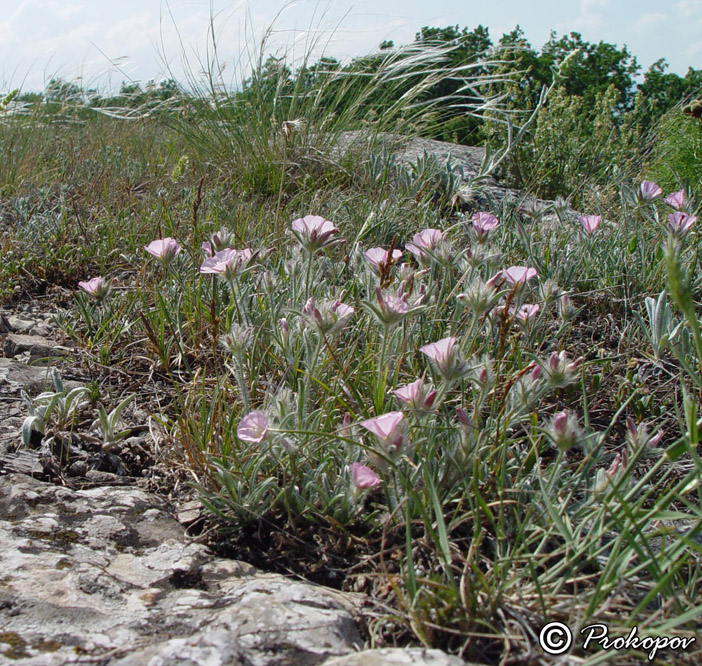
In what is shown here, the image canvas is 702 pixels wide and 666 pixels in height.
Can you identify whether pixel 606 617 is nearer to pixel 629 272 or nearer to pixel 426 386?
pixel 426 386

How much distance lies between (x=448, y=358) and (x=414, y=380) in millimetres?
506

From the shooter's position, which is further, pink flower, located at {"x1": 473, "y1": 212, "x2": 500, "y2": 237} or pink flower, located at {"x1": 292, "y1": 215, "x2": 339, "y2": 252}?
pink flower, located at {"x1": 473, "y1": 212, "x2": 500, "y2": 237}

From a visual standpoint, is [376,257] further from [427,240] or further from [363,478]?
[363,478]

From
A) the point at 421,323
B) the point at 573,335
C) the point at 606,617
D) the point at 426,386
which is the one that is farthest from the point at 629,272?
the point at 606,617

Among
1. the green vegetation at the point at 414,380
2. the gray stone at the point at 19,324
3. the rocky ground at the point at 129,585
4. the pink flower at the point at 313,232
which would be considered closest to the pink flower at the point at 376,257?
the green vegetation at the point at 414,380

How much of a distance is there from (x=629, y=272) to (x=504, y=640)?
6.19 ft

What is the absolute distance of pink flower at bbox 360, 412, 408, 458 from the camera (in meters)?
1.05

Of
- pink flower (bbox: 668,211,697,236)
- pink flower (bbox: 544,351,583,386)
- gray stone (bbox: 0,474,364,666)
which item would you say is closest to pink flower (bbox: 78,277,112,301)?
gray stone (bbox: 0,474,364,666)

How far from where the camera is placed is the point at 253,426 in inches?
47.5

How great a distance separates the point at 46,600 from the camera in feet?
3.23

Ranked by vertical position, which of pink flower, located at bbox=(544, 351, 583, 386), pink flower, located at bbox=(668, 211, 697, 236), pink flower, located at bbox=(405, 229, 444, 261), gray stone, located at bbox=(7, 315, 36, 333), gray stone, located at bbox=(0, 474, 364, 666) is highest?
pink flower, located at bbox=(668, 211, 697, 236)

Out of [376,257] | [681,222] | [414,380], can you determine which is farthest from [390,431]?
[681,222]

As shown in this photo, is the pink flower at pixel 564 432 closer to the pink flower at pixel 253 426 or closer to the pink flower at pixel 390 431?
the pink flower at pixel 390 431

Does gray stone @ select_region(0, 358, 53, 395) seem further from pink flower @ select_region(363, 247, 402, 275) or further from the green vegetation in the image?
pink flower @ select_region(363, 247, 402, 275)
